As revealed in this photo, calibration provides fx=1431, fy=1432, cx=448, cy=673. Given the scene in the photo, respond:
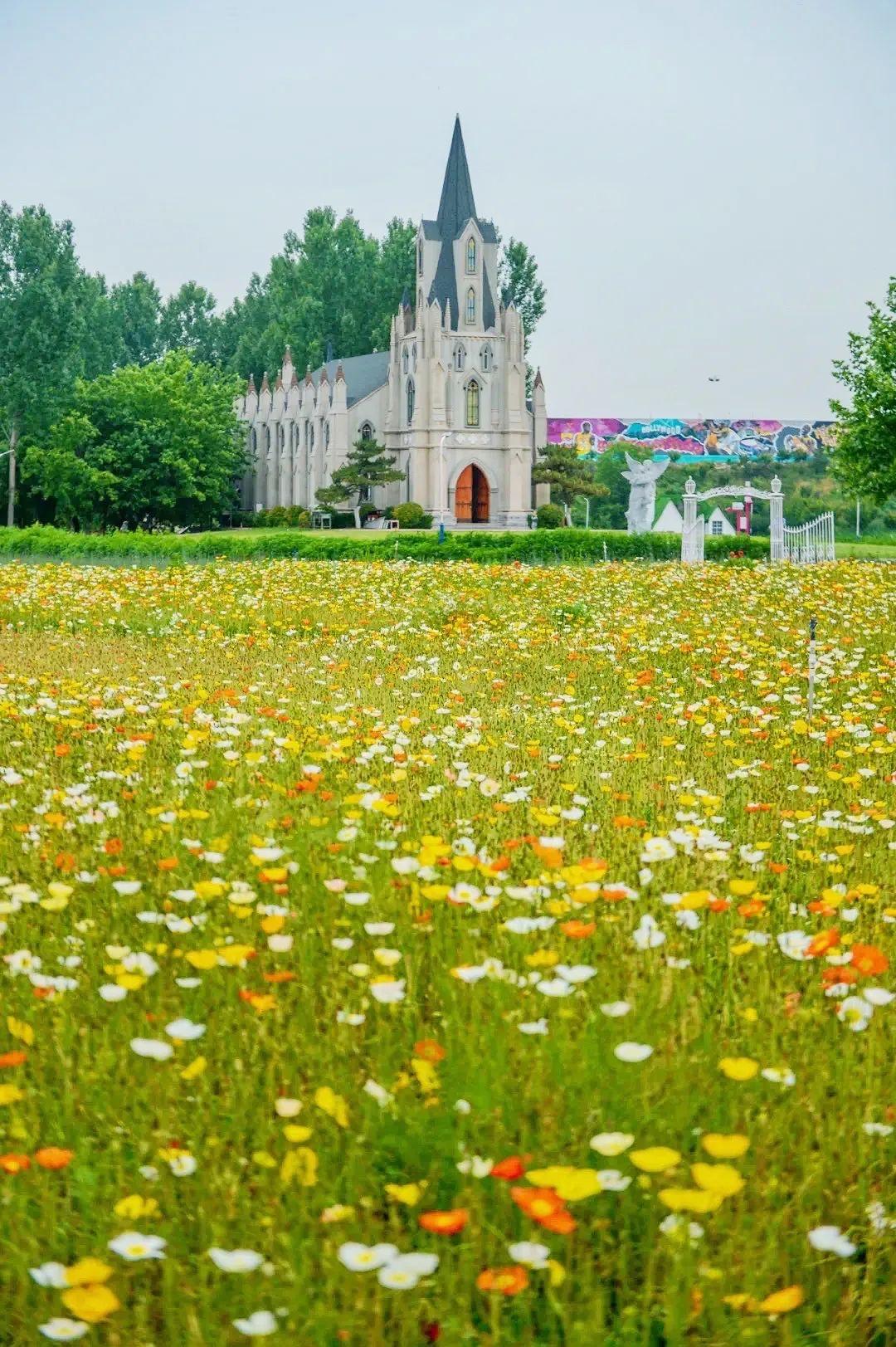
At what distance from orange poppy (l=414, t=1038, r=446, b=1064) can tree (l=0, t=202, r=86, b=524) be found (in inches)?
2849

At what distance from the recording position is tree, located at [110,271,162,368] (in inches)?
4259

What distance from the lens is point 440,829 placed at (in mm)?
5727

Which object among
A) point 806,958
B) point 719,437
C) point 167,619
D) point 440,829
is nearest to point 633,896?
point 806,958

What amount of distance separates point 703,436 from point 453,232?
4311 centimetres

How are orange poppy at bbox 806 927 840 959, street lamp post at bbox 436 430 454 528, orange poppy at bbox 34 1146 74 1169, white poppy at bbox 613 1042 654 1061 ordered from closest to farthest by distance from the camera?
1. orange poppy at bbox 34 1146 74 1169
2. white poppy at bbox 613 1042 654 1061
3. orange poppy at bbox 806 927 840 959
4. street lamp post at bbox 436 430 454 528

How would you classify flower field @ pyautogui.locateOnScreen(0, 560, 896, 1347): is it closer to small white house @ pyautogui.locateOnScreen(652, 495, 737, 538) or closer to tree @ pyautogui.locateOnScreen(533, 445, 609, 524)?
tree @ pyautogui.locateOnScreen(533, 445, 609, 524)

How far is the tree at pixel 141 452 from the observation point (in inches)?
3022

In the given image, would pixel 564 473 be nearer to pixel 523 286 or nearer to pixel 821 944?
pixel 523 286

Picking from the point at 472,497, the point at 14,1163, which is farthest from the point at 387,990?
the point at 472,497

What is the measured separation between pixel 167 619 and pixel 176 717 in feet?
26.8

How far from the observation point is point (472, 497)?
95.6m

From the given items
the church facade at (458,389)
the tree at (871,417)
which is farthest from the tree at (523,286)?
the tree at (871,417)

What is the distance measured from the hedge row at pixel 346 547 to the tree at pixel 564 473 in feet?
175

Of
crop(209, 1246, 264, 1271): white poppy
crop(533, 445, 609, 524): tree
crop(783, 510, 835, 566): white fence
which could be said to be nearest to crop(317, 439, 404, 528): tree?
crop(533, 445, 609, 524): tree
